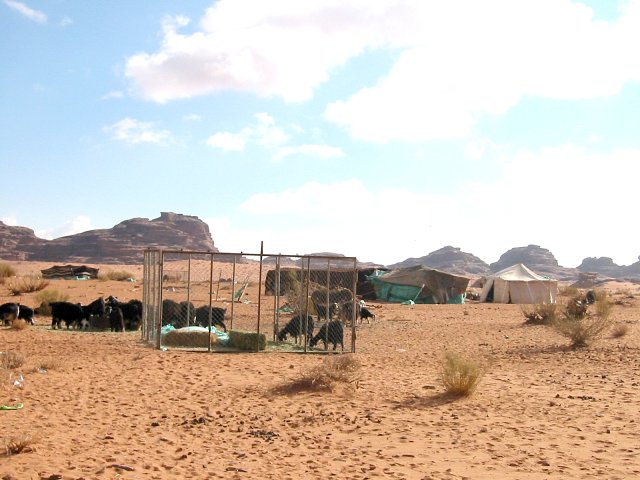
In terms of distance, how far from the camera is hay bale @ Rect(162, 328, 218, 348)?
52.0 ft

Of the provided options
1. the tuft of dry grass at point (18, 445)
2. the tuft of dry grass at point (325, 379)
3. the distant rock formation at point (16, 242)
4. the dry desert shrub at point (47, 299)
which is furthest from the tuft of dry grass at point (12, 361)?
the distant rock formation at point (16, 242)

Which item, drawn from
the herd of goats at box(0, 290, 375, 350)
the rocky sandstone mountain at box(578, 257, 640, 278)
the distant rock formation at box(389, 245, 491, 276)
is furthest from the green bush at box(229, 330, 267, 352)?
the rocky sandstone mountain at box(578, 257, 640, 278)

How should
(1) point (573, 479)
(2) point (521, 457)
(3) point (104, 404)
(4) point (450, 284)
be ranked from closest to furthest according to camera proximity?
(1) point (573, 479) → (2) point (521, 457) → (3) point (104, 404) → (4) point (450, 284)

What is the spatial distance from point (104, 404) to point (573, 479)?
6.15m

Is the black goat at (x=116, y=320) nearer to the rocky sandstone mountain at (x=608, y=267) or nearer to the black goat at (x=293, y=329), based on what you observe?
the black goat at (x=293, y=329)

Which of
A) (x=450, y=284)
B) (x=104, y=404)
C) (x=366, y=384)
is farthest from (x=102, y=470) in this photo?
(x=450, y=284)

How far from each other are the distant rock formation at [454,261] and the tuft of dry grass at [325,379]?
131750 mm

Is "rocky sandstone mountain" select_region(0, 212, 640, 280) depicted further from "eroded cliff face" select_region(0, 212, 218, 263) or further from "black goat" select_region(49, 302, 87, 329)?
"black goat" select_region(49, 302, 87, 329)

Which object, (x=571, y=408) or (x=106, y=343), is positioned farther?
(x=106, y=343)

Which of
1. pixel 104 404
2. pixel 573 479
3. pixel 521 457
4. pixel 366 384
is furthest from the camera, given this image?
pixel 366 384

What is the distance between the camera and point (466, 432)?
841cm

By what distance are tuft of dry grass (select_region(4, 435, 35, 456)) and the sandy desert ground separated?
0.11 feet

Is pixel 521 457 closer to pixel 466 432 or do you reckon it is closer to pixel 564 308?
pixel 466 432

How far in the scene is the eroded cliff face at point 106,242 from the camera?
103000 millimetres
